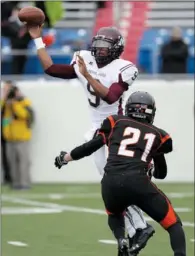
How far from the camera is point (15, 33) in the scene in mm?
14672

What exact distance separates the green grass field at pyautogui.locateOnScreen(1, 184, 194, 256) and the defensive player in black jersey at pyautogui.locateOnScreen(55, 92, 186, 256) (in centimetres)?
157

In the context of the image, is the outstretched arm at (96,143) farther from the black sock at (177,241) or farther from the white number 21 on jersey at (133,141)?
the black sock at (177,241)

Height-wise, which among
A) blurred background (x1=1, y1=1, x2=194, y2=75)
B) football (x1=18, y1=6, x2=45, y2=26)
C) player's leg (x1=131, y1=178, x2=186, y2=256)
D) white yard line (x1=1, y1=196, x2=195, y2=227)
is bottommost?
white yard line (x1=1, y1=196, x2=195, y2=227)

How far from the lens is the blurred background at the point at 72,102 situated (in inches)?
568

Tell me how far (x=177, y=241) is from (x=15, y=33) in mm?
8270

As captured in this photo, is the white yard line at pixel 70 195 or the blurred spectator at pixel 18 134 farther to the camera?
the blurred spectator at pixel 18 134

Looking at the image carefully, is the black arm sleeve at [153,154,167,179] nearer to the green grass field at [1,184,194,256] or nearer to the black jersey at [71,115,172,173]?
the black jersey at [71,115,172,173]

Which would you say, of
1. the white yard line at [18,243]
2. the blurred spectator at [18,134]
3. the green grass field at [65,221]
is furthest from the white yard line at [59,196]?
the white yard line at [18,243]

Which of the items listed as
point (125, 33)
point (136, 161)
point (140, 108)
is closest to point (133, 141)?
point (136, 161)

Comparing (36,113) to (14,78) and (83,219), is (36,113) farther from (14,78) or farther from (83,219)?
(83,219)

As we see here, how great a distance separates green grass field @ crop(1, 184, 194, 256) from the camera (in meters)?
8.84

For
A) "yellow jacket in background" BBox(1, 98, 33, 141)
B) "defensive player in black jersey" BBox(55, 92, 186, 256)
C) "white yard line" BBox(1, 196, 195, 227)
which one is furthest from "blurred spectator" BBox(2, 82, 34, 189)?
"defensive player in black jersey" BBox(55, 92, 186, 256)

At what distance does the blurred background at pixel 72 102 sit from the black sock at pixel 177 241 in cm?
548

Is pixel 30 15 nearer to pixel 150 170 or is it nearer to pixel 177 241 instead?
pixel 150 170
